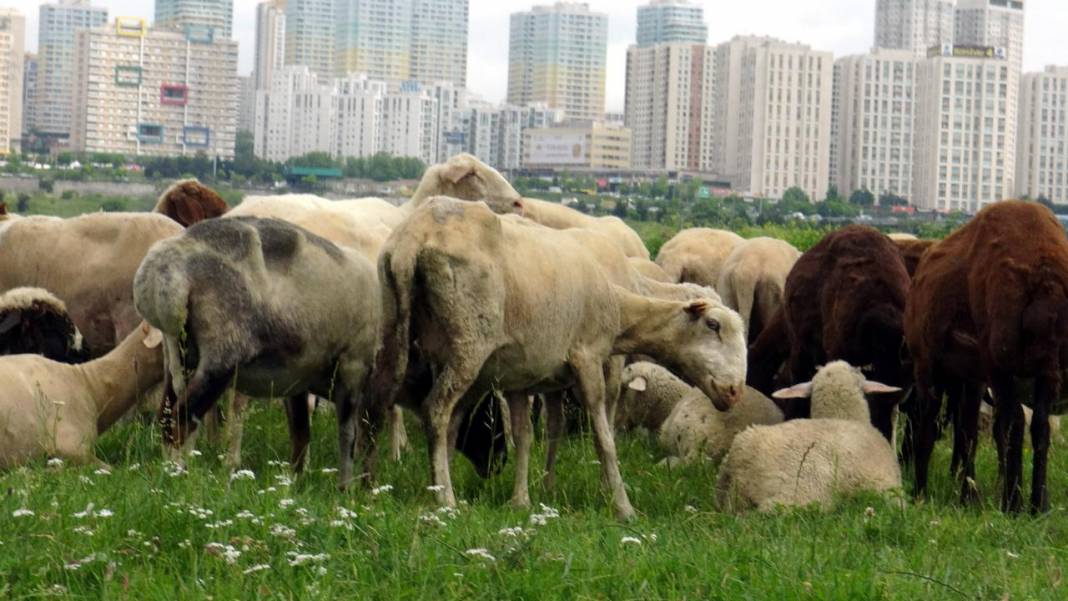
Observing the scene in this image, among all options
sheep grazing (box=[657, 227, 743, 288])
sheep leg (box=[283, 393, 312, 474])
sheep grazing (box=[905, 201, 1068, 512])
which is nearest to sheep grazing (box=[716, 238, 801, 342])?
sheep grazing (box=[657, 227, 743, 288])

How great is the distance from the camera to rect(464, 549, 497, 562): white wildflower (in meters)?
6.64

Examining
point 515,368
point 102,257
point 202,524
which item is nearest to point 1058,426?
point 515,368

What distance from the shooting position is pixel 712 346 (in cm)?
985

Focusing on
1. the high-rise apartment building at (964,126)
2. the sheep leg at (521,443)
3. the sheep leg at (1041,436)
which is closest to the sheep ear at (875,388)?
the sheep leg at (1041,436)

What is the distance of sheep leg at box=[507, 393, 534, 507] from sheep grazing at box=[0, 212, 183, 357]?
287cm

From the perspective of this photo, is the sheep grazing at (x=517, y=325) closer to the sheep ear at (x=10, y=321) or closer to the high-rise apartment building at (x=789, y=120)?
the sheep ear at (x=10, y=321)

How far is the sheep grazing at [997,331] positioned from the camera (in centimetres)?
960

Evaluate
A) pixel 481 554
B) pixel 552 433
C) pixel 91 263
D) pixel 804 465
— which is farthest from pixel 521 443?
pixel 91 263

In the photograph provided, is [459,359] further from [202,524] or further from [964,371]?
[964,371]

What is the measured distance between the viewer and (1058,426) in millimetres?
13898

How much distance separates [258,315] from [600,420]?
1832mm

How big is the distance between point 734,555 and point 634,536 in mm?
635

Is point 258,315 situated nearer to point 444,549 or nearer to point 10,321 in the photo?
point 444,549

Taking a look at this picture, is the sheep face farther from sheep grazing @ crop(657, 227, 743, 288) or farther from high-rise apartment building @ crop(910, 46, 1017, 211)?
high-rise apartment building @ crop(910, 46, 1017, 211)
